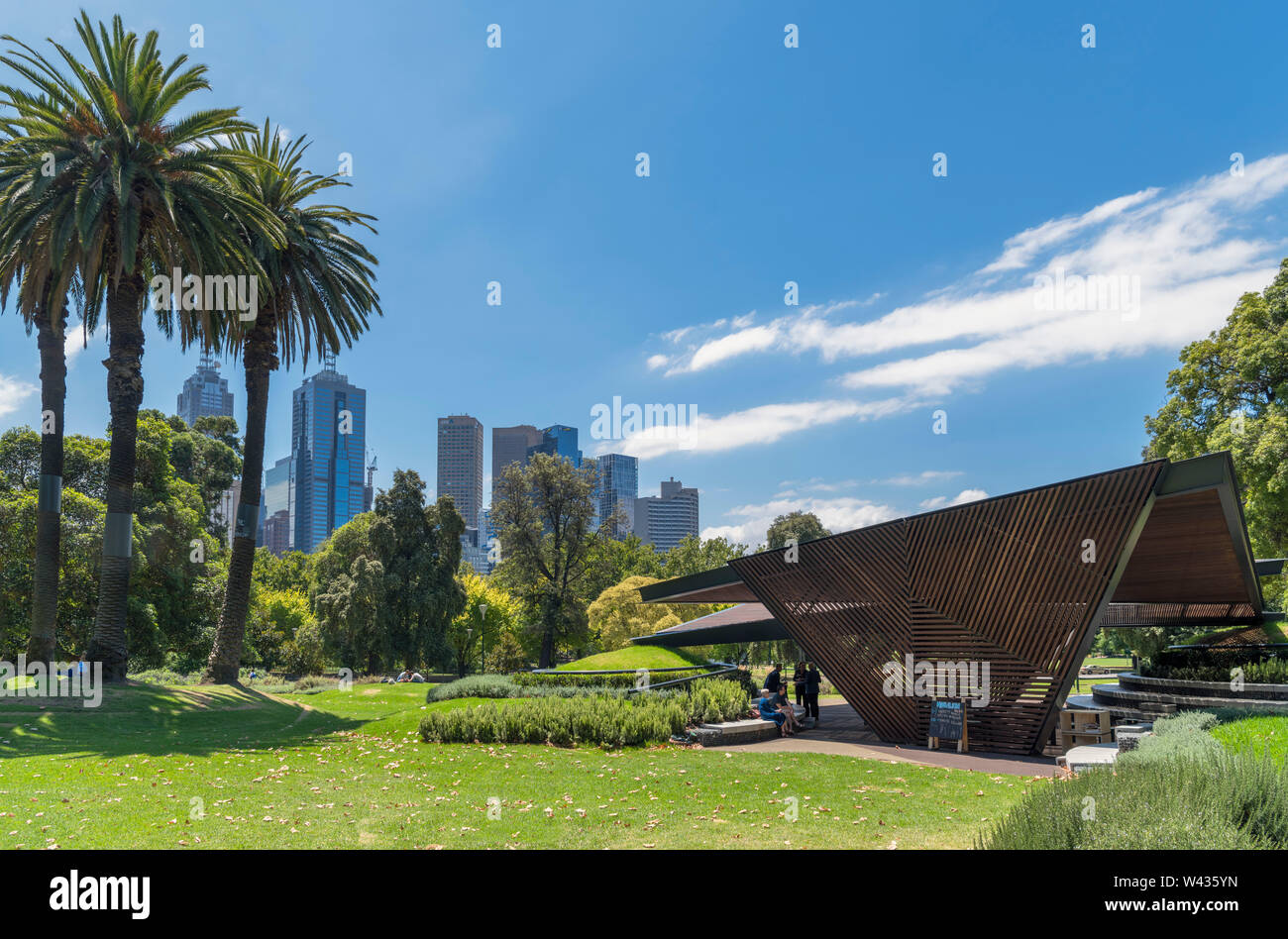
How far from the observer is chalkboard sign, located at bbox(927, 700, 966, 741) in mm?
14172

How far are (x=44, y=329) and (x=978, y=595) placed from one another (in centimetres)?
2464

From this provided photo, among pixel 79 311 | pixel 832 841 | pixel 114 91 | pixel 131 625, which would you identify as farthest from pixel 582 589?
pixel 832 841

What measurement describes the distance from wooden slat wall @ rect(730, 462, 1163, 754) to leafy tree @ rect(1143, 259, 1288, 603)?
1337 cm

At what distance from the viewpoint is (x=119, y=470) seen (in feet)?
68.2

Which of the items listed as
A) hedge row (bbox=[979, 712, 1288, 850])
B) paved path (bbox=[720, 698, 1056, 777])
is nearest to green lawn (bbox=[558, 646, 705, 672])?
paved path (bbox=[720, 698, 1056, 777])

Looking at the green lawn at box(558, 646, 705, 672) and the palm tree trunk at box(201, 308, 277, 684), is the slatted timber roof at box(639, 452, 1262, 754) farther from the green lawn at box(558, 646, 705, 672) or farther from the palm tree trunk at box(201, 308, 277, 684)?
the palm tree trunk at box(201, 308, 277, 684)

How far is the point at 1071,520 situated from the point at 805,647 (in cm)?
584

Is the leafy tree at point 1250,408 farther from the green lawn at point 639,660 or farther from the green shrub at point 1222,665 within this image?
the green lawn at point 639,660

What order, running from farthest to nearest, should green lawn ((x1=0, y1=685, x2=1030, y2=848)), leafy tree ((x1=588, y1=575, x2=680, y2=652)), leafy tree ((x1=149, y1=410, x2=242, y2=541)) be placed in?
leafy tree ((x1=588, y1=575, x2=680, y2=652))
leafy tree ((x1=149, y1=410, x2=242, y2=541))
green lawn ((x1=0, y1=685, x2=1030, y2=848))

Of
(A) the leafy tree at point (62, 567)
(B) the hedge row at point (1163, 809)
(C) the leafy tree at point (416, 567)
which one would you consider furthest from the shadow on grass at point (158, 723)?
(C) the leafy tree at point (416, 567)

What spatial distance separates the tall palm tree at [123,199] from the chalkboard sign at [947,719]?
20.1 metres

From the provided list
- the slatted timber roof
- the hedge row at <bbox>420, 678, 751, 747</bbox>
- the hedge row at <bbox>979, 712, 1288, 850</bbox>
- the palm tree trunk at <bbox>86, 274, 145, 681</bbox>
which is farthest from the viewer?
the palm tree trunk at <bbox>86, 274, 145, 681</bbox>

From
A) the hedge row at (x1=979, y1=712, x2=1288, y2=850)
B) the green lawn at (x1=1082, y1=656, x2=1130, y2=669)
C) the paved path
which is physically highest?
the hedge row at (x1=979, y1=712, x2=1288, y2=850)

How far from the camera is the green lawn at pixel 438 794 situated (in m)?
7.63
